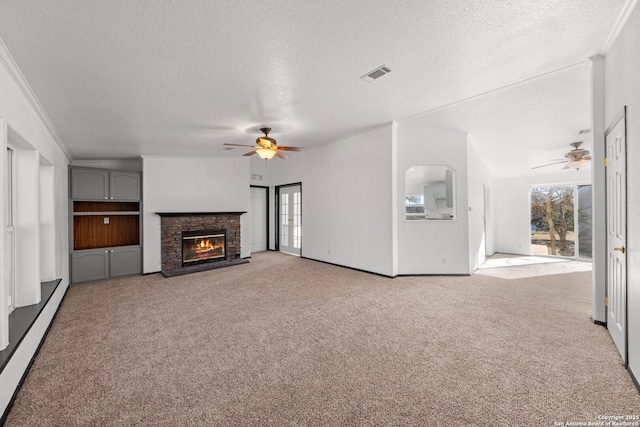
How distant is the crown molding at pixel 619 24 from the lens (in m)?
2.01

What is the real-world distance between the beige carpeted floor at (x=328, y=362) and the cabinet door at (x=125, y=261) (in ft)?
5.08

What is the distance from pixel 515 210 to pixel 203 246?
30.0 ft

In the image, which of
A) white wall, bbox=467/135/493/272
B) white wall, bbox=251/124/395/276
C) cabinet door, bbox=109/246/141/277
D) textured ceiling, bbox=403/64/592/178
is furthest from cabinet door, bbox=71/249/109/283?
white wall, bbox=467/135/493/272

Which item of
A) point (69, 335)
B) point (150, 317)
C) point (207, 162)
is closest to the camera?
point (69, 335)

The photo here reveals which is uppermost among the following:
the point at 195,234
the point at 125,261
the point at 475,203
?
the point at 475,203

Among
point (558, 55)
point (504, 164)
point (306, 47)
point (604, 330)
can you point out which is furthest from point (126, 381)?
point (504, 164)

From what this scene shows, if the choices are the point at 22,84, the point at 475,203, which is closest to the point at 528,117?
the point at 475,203

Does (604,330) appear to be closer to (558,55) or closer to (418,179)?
(558,55)

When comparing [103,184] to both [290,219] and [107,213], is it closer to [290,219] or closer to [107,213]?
[107,213]

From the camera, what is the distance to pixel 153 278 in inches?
217

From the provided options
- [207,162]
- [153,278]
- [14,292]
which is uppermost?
[207,162]

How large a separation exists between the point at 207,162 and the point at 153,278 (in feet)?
9.32

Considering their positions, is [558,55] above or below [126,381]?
above

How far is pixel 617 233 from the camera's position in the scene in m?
2.48
